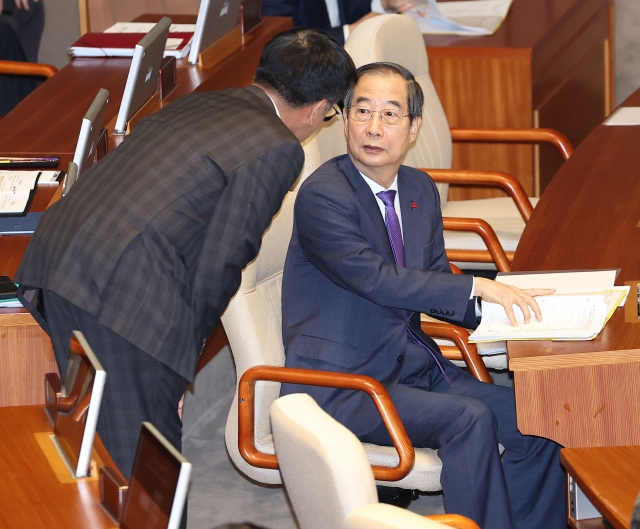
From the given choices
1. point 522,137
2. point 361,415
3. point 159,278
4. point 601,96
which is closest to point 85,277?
point 159,278

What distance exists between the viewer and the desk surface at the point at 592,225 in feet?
7.51

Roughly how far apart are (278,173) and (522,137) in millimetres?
1822

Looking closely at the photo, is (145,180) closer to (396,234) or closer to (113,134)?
(396,234)

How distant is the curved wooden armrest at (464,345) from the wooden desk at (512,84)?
191 cm

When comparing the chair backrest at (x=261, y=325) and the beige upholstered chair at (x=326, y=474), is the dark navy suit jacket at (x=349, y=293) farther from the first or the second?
the beige upholstered chair at (x=326, y=474)

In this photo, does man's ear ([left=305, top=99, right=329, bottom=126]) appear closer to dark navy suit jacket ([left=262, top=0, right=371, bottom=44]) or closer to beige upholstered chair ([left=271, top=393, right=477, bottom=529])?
beige upholstered chair ([left=271, top=393, right=477, bottom=529])

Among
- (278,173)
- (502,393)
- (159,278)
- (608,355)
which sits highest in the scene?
(278,173)

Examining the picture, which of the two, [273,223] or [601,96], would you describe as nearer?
[273,223]

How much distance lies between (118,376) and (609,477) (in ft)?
3.56

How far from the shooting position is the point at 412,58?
12.6 ft

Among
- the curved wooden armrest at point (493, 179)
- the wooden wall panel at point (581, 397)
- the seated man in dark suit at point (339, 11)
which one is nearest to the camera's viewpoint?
the wooden wall panel at point (581, 397)

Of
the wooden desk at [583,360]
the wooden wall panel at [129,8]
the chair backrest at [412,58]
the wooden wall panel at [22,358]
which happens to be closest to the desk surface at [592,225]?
the wooden desk at [583,360]

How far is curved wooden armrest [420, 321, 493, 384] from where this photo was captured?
9.28ft

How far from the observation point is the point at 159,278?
232 cm
